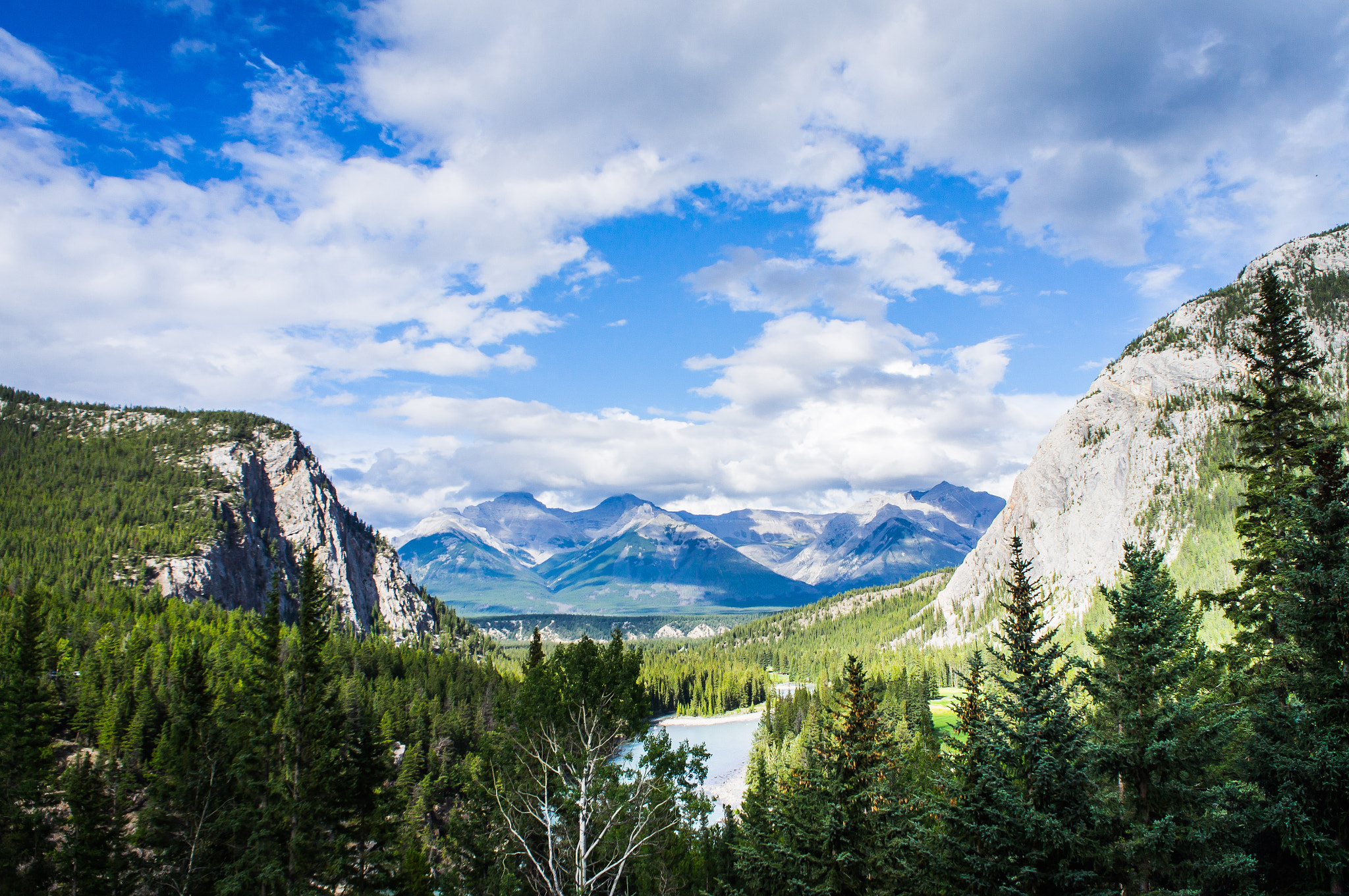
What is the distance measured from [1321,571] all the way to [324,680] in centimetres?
3644

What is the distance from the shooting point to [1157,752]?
16375 mm

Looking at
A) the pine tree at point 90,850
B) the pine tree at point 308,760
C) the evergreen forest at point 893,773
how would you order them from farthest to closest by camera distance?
the pine tree at point 90,850 < the pine tree at point 308,760 < the evergreen forest at point 893,773

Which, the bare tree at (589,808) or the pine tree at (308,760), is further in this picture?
the pine tree at (308,760)

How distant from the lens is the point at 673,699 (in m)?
146

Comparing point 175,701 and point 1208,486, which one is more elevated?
point 1208,486

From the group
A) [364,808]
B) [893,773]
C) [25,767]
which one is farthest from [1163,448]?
[25,767]

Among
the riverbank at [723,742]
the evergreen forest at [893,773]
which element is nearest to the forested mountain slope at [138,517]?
the riverbank at [723,742]

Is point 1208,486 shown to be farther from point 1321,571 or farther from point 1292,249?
point 1321,571

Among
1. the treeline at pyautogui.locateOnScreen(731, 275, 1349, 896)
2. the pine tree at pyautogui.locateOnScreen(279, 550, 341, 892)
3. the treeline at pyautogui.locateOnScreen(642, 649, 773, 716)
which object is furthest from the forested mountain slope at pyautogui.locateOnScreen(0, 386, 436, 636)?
the treeline at pyautogui.locateOnScreen(731, 275, 1349, 896)

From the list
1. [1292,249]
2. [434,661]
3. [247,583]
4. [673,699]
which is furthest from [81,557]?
[1292,249]

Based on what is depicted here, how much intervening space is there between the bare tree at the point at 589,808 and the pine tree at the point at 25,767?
2925 cm

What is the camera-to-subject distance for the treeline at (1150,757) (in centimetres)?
1495

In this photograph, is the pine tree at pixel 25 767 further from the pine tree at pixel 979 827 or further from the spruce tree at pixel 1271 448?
the spruce tree at pixel 1271 448

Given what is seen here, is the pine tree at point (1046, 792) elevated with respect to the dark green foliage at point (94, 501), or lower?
lower
